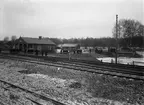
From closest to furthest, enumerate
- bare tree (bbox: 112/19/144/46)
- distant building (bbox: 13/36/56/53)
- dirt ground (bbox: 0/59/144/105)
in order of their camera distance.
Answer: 1. dirt ground (bbox: 0/59/144/105)
2. distant building (bbox: 13/36/56/53)
3. bare tree (bbox: 112/19/144/46)

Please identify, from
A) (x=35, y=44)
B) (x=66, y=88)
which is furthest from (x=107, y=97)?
→ (x=35, y=44)

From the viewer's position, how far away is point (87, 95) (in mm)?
7207

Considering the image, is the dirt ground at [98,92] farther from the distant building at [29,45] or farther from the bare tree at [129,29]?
the bare tree at [129,29]

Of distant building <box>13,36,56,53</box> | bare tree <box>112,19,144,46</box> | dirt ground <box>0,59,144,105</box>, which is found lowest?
dirt ground <box>0,59,144,105</box>

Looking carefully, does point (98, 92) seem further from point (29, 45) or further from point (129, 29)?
point (129, 29)

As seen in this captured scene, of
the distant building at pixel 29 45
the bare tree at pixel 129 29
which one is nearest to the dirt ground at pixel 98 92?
the distant building at pixel 29 45

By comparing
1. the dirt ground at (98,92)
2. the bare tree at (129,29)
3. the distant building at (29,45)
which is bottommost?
the dirt ground at (98,92)

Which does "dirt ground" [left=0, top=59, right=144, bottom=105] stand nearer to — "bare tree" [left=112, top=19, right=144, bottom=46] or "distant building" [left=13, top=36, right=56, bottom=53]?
"distant building" [left=13, top=36, right=56, bottom=53]

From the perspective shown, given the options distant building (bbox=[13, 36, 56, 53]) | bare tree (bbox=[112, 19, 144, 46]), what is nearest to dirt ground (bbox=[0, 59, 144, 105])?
distant building (bbox=[13, 36, 56, 53])

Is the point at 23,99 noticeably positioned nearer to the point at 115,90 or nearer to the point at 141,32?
the point at 115,90

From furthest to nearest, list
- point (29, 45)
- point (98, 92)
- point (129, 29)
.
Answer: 1. point (129, 29)
2. point (29, 45)
3. point (98, 92)

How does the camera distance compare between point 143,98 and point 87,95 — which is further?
point 87,95

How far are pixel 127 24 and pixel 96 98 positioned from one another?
211ft

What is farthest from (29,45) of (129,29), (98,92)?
(129,29)
